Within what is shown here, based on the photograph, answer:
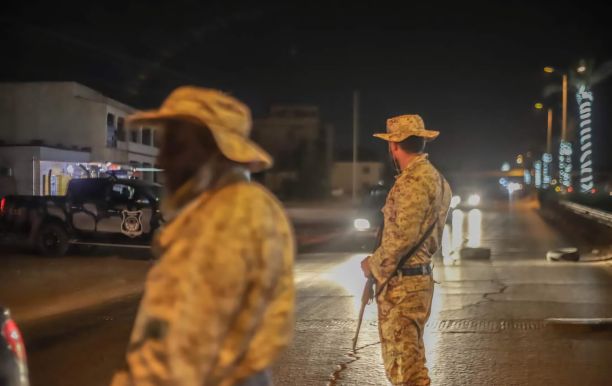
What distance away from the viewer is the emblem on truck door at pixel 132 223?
53.4 feet

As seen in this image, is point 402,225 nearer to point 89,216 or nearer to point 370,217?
point 89,216

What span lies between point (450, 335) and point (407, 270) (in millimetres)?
4280

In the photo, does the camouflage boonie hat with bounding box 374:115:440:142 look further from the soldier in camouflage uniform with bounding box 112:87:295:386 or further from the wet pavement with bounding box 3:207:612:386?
the wet pavement with bounding box 3:207:612:386

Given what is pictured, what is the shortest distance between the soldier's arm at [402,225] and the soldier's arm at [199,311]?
2.30 meters

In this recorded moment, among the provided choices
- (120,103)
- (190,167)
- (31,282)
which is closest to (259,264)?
(190,167)

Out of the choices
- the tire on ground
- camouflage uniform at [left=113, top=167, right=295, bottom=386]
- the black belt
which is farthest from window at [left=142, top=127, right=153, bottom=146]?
camouflage uniform at [left=113, top=167, right=295, bottom=386]

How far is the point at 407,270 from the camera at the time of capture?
4.39m

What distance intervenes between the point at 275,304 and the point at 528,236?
2507 centimetres

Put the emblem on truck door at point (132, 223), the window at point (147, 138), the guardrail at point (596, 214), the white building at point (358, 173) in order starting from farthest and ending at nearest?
the white building at point (358, 173)
the window at point (147, 138)
the guardrail at point (596, 214)
the emblem on truck door at point (132, 223)

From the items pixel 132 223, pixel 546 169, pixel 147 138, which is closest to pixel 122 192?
pixel 132 223

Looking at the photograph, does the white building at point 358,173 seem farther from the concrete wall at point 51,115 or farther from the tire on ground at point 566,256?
the tire on ground at point 566,256

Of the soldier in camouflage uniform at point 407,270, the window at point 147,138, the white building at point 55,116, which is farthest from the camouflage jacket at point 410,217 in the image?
the window at point 147,138

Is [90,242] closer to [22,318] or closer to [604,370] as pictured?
[22,318]

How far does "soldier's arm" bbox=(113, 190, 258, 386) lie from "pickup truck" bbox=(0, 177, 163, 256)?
47.3 ft
